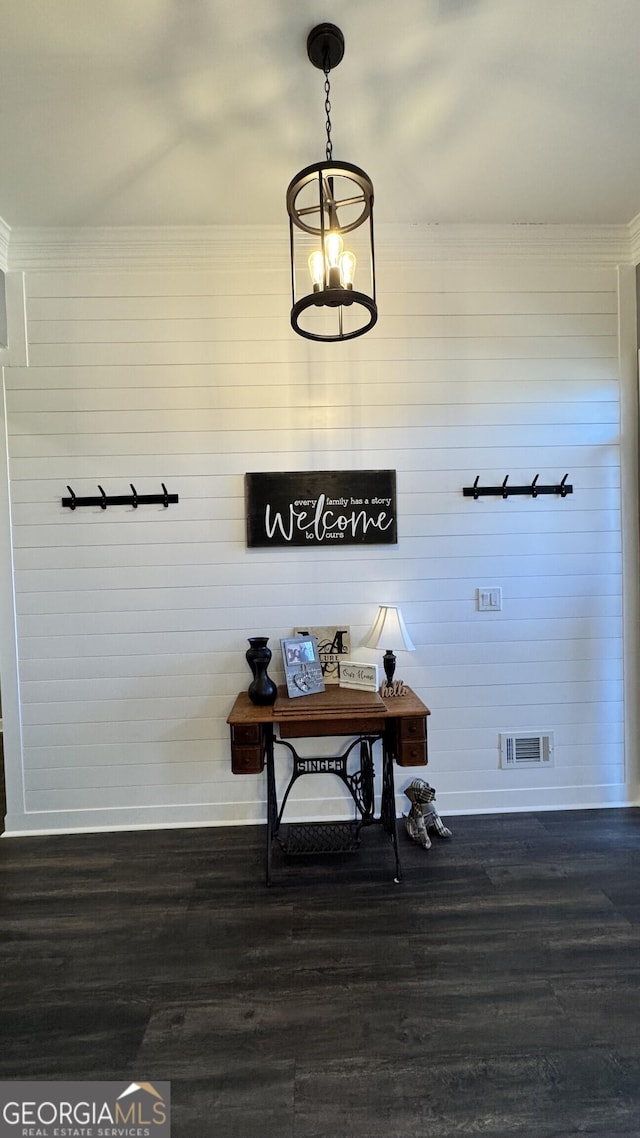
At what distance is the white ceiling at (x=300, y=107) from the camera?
5.11 ft

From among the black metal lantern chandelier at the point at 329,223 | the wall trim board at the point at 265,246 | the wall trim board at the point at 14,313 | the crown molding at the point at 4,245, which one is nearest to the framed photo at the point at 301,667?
the black metal lantern chandelier at the point at 329,223

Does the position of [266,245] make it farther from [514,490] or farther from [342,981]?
[342,981]

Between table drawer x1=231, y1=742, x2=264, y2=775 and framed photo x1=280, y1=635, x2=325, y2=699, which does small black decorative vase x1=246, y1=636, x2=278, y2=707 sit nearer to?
framed photo x1=280, y1=635, x2=325, y2=699

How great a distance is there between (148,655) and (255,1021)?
1593 mm

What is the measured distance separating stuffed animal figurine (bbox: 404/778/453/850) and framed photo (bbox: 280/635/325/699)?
2.50 feet

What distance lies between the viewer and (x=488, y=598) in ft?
8.79

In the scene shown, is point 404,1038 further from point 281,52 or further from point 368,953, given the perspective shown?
point 281,52

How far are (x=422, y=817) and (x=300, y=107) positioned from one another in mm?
3083

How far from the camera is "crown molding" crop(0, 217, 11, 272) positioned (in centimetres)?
249

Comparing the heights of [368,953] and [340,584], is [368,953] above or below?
below

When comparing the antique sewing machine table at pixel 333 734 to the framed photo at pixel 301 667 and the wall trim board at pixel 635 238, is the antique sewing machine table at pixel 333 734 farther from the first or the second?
the wall trim board at pixel 635 238

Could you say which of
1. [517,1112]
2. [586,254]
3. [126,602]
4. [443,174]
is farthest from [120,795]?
[586,254]

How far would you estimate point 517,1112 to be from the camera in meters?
1.29

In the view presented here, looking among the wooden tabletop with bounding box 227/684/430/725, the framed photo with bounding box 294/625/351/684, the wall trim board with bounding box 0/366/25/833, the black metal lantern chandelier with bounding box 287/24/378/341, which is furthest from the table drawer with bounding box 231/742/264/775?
the black metal lantern chandelier with bounding box 287/24/378/341
